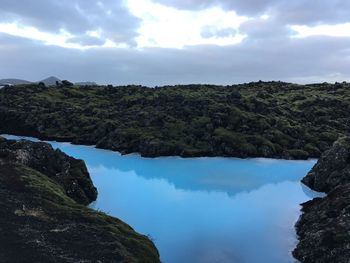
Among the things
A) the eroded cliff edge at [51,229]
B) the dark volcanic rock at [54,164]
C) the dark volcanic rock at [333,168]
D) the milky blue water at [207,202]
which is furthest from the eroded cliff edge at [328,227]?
the dark volcanic rock at [54,164]

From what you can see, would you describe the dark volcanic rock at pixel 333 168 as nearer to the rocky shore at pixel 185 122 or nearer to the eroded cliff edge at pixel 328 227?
the eroded cliff edge at pixel 328 227

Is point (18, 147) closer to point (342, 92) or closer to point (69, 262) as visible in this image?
point (69, 262)

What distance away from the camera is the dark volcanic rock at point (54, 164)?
41719 millimetres

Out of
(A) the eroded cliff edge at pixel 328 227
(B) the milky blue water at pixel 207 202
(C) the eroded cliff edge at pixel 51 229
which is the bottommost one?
(B) the milky blue water at pixel 207 202

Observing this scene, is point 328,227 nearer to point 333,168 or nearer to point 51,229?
point 51,229

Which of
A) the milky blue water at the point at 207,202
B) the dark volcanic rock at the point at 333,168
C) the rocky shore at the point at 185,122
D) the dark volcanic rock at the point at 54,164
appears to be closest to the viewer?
the milky blue water at the point at 207,202

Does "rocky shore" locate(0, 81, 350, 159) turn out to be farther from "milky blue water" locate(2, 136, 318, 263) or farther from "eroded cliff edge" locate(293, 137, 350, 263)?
"eroded cliff edge" locate(293, 137, 350, 263)

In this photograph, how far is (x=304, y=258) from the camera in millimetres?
29688

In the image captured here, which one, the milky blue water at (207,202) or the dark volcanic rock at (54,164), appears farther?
the dark volcanic rock at (54,164)

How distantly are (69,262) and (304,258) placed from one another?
1632 cm

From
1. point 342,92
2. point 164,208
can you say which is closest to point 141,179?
point 164,208

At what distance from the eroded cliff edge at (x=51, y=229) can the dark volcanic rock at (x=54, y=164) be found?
1.82m

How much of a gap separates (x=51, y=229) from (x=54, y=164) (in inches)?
774

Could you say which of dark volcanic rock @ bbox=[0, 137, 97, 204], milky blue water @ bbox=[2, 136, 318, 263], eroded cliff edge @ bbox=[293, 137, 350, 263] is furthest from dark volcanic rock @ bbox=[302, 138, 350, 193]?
dark volcanic rock @ bbox=[0, 137, 97, 204]
